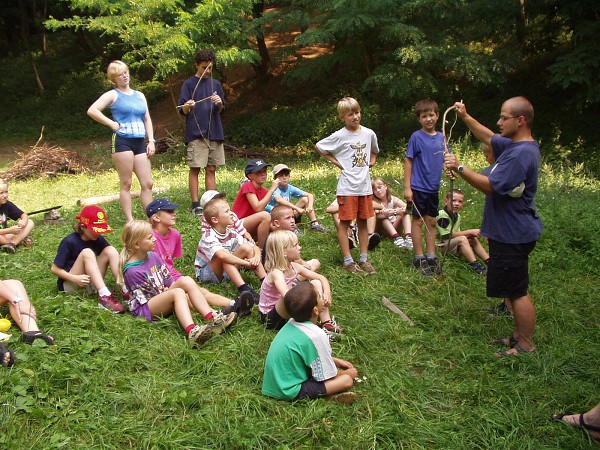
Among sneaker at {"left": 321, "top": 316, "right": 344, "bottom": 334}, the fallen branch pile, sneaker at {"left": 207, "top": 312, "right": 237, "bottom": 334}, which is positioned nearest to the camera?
sneaker at {"left": 207, "top": 312, "right": 237, "bottom": 334}

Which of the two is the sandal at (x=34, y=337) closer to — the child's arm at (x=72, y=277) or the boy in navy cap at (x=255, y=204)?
the child's arm at (x=72, y=277)

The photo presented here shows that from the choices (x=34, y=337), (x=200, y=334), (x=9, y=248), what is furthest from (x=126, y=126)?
(x=200, y=334)

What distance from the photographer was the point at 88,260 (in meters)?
4.71

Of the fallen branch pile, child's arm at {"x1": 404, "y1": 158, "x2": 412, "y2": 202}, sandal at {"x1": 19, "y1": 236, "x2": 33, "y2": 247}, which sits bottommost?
the fallen branch pile

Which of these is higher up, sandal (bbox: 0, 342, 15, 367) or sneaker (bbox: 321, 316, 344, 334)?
sandal (bbox: 0, 342, 15, 367)

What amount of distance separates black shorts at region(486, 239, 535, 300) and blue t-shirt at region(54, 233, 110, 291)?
322 centimetres

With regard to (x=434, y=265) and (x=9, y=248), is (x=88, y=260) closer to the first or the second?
(x=9, y=248)

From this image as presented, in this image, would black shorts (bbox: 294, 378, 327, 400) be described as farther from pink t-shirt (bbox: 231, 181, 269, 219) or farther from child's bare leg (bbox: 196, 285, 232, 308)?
pink t-shirt (bbox: 231, 181, 269, 219)

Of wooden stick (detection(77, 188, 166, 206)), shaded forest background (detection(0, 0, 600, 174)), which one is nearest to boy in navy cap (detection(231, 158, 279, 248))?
wooden stick (detection(77, 188, 166, 206))

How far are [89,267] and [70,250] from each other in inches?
10.8

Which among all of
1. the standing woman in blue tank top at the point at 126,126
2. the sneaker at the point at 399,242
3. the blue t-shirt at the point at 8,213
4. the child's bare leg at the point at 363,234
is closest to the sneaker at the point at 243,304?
the child's bare leg at the point at 363,234

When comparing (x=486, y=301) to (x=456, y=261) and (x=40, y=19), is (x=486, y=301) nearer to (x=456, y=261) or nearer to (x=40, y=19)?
(x=456, y=261)

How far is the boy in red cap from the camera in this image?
4641 mm

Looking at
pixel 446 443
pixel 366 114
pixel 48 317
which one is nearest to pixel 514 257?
pixel 446 443
